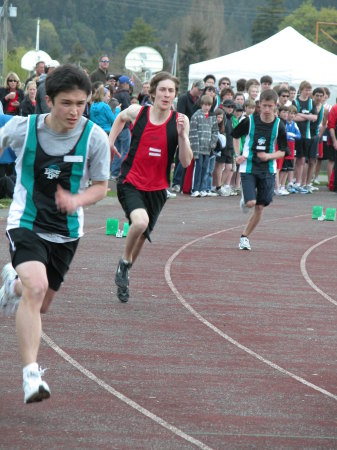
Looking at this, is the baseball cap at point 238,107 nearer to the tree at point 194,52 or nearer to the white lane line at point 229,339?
the white lane line at point 229,339

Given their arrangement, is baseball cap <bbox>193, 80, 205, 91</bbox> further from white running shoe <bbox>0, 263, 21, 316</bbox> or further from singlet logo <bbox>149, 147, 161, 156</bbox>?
white running shoe <bbox>0, 263, 21, 316</bbox>

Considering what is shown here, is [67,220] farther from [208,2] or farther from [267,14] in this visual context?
[208,2]

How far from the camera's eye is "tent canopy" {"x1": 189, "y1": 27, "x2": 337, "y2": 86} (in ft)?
96.8

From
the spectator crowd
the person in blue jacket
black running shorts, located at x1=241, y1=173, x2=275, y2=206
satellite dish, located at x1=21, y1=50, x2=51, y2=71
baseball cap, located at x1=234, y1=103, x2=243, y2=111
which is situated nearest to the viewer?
black running shorts, located at x1=241, y1=173, x2=275, y2=206

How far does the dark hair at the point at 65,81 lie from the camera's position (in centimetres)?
568

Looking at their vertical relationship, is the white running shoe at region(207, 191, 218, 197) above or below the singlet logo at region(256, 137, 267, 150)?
below

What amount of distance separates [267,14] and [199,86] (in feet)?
388

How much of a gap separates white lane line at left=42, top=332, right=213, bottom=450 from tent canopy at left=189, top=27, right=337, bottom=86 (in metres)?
22.5

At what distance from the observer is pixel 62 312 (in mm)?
8898

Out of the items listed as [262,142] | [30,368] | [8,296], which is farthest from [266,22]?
[30,368]

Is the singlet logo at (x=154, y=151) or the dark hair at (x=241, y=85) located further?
the dark hair at (x=241, y=85)

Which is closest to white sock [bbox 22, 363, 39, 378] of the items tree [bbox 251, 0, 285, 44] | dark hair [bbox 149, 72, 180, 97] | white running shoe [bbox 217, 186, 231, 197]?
dark hair [bbox 149, 72, 180, 97]

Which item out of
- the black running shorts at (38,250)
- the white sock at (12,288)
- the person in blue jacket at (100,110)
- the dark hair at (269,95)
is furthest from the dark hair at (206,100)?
the white sock at (12,288)

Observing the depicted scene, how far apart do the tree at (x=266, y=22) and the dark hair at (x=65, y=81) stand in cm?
12836
